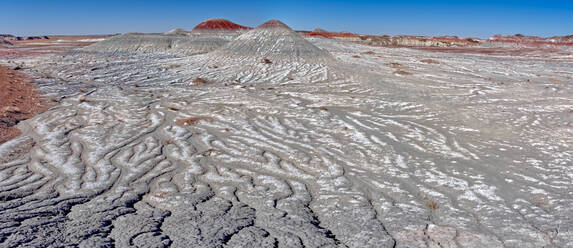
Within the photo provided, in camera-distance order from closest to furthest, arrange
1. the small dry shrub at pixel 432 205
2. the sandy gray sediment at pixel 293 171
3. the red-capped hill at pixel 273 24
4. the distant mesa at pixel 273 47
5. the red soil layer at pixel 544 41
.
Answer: the sandy gray sediment at pixel 293 171 → the small dry shrub at pixel 432 205 → the distant mesa at pixel 273 47 → the red-capped hill at pixel 273 24 → the red soil layer at pixel 544 41

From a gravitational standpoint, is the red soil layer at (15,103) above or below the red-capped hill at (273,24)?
below

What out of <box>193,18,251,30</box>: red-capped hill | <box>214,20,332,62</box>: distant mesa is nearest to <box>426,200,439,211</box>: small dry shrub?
<box>214,20,332,62</box>: distant mesa

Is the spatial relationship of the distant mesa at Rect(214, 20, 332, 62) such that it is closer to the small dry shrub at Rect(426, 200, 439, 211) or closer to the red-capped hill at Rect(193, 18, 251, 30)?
the small dry shrub at Rect(426, 200, 439, 211)

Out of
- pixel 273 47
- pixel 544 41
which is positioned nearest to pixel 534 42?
pixel 544 41

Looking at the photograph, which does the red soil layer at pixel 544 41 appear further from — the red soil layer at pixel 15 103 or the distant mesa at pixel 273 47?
the red soil layer at pixel 15 103

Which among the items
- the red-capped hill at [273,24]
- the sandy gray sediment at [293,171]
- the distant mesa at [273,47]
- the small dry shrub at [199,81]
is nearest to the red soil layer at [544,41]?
the red-capped hill at [273,24]

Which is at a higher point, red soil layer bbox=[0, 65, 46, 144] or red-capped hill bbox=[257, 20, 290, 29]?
red-capped hill bbox=[257, 20, 290, 29]
